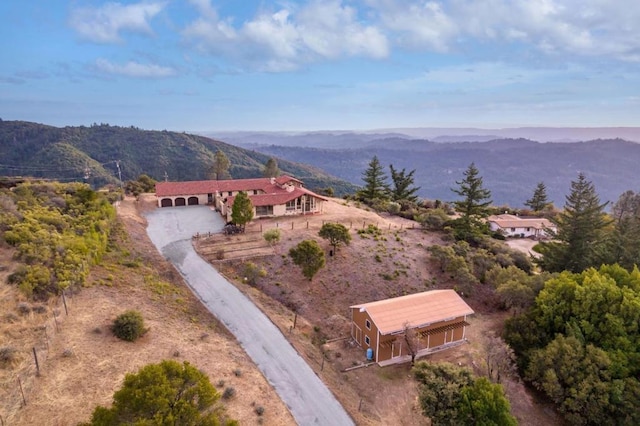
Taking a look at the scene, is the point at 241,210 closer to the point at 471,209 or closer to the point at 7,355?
the point at 7,355

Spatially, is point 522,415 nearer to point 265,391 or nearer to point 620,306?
point 620,306

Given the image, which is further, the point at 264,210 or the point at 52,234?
the point at 264,210

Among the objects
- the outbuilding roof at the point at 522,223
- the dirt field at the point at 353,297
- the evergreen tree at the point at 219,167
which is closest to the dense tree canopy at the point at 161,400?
the dirt field at the point at 353,297

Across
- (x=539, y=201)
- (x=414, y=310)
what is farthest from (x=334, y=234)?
(x=539, y=201)

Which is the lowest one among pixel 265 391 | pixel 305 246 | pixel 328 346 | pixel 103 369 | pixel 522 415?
pixel 522 415

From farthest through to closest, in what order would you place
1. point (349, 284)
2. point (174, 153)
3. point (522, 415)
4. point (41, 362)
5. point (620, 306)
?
point (174, 153) < point (349, 284) < point (620, 306) < point (522, 415) < point (41, 362)

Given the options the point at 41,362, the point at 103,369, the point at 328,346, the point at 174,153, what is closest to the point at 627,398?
the point at 328,346

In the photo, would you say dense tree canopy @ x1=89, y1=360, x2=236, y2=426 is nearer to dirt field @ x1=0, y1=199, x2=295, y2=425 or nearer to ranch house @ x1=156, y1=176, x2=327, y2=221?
dirt field @ x1=0, y1=199, x2=295, y2=425

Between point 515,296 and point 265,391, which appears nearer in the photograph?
point 265,391
